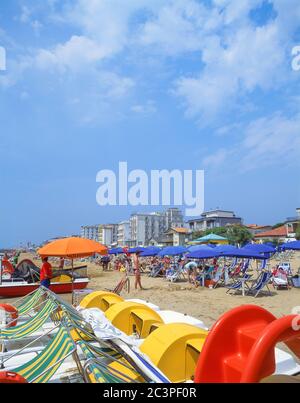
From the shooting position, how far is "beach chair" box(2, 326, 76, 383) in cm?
292

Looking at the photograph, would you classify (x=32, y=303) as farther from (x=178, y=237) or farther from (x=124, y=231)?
(x=124, y=231)

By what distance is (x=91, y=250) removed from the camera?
7.70 metres

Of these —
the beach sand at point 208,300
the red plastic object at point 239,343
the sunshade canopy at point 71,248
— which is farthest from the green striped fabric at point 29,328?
the beach sand at point 208,300

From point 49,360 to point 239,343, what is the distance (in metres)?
1.83

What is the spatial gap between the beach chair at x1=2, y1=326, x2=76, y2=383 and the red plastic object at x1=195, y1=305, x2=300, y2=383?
1.36 meters

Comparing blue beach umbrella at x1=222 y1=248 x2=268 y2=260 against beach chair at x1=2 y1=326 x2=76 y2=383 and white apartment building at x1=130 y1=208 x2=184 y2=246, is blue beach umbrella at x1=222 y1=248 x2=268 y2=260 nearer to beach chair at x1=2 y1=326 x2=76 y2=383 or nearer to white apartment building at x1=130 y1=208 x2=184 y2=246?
beach chair at x1=2 y1=326 x2=76 y2=383

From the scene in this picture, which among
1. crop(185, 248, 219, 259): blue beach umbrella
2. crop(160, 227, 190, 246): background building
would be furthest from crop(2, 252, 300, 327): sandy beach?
crop(160, 227, 190, 246): background building

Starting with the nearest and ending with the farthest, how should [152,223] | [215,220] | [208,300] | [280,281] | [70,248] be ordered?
1. [70,248]
2. [208,300]
3. [280,281]
4. [215,220]
5. [152,223]

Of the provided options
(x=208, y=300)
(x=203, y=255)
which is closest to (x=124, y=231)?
(x=203, y=255)

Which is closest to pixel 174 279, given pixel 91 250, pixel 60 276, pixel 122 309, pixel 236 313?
pixel 60 276

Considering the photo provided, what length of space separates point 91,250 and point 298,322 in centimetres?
635

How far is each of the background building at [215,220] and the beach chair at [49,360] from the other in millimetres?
86069

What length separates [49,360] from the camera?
3.04 metres
